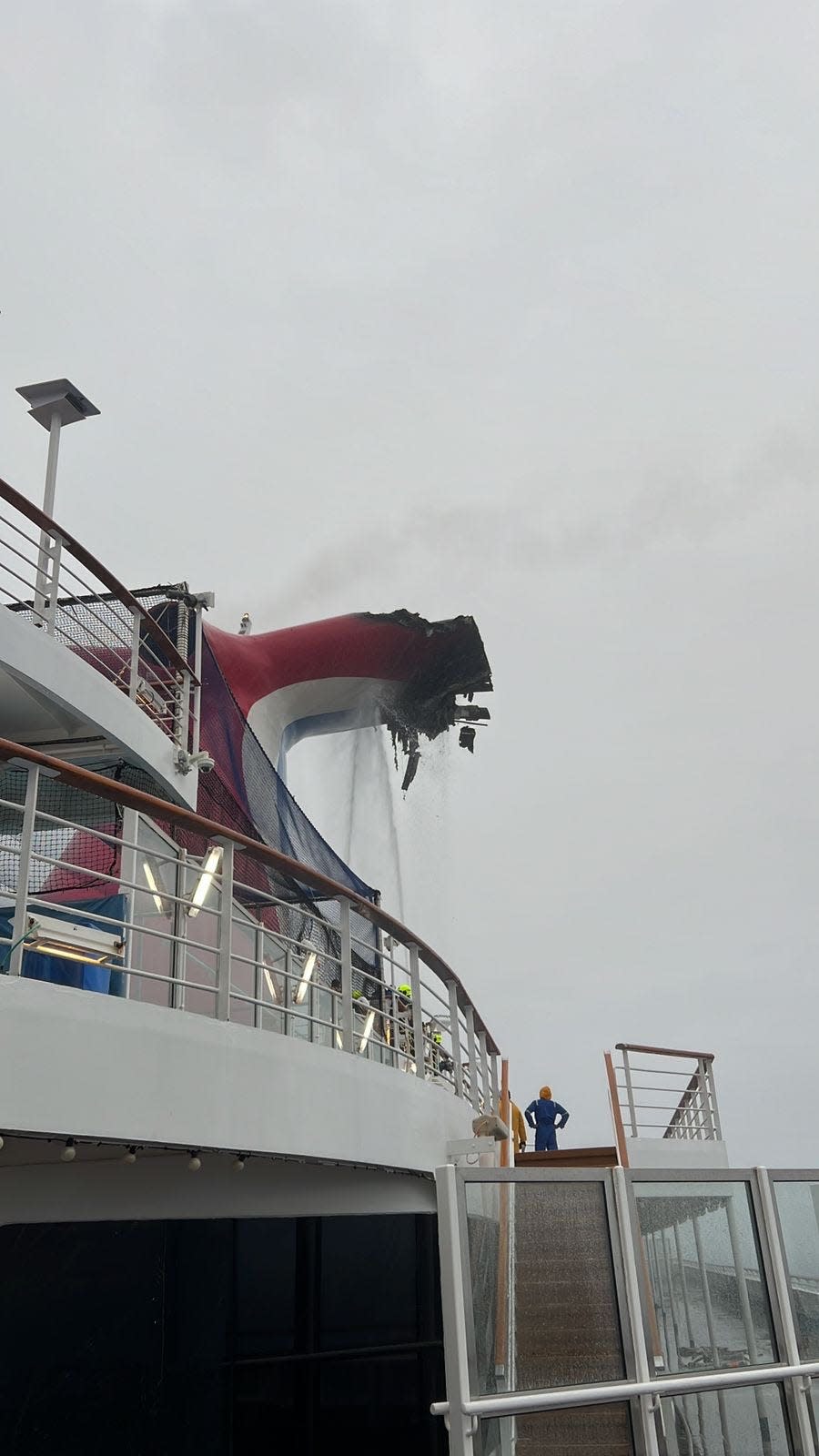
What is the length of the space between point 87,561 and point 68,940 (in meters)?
3.79

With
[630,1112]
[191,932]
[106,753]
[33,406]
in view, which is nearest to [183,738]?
[106,753]

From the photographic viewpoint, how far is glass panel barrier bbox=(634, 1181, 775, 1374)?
12.4 feet

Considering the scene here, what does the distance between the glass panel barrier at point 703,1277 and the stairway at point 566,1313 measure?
0.17m

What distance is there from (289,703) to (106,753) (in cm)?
475

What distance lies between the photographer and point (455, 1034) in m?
7.07

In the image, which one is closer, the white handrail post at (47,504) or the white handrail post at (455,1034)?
the white handrail post at (455,1034)

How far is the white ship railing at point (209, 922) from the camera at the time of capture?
15.0 ft

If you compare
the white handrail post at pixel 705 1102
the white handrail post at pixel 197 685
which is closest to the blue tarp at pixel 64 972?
the white handrail post at pixel 197 685

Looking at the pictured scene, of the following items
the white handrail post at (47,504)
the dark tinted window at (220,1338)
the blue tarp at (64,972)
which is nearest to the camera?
the blue tarp at (64,972)

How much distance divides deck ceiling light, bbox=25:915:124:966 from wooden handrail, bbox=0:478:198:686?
3086 millimetres

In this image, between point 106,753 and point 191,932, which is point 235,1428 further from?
point 106,753

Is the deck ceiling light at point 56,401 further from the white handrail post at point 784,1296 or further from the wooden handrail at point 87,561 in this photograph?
the white handrail post at point 784,1296

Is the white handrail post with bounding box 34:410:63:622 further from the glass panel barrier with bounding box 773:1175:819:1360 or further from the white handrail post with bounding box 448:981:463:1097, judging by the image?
the glass panel barrier with bounding box 773:1175:819:1360

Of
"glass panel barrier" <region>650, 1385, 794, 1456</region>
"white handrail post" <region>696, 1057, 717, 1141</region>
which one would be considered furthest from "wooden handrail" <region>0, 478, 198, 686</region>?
"white handrail post" <region>696, 1057, 717, 1141</region>
